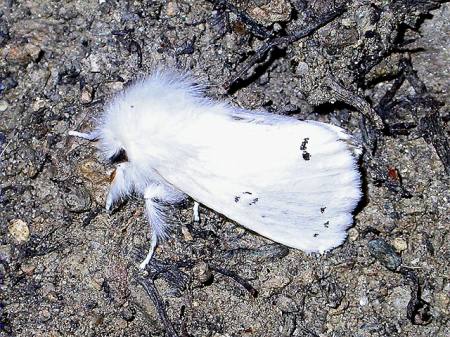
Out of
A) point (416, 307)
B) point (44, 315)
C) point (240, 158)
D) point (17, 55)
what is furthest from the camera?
point (17, 55)

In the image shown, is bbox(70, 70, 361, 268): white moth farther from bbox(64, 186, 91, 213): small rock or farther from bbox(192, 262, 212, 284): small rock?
bbox(192, 262, 212, 284): small rock

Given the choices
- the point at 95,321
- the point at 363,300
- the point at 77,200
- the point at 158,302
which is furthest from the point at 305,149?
the point at 95,321

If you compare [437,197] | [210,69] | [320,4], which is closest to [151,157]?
[210,69]

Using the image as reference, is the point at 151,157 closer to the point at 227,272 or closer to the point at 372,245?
the point at 227,272

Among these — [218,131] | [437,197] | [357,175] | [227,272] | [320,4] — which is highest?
[320,4]

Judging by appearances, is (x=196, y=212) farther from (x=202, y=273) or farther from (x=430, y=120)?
(x=430, y=120)

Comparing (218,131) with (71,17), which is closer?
(218,131)

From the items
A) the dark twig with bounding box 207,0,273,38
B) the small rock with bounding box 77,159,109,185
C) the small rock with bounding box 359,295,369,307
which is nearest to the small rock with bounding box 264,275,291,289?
the small rock with bounding box 359,295,369,307
